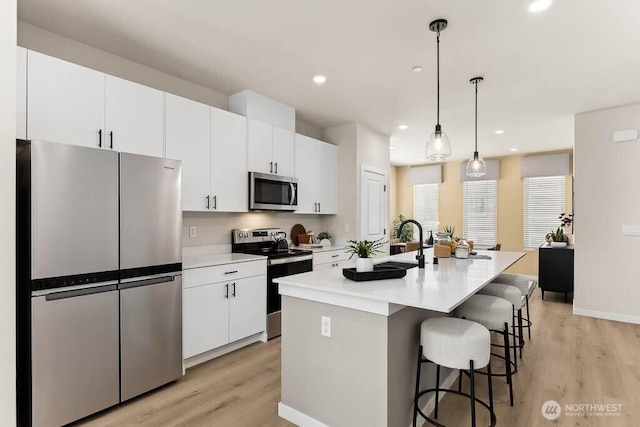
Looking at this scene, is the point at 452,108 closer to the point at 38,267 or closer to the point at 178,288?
the point at 178,288

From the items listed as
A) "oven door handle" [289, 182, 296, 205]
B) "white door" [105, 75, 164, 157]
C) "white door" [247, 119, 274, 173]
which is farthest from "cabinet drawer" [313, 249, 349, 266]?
"white door" [105, 75, 164, 157]

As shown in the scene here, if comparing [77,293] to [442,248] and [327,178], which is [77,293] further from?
[327,178]

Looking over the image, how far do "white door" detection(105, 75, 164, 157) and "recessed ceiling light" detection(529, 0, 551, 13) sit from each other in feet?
9.08

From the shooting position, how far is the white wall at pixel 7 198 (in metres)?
1.06

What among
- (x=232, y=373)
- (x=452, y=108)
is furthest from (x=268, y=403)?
(x=452, y=108)

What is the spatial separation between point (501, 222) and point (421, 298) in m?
6.57

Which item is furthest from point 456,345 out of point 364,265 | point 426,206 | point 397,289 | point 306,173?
point 426,206

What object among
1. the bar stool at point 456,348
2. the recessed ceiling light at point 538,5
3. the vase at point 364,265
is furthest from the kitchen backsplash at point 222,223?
the recessed ceiling light at point 538,5

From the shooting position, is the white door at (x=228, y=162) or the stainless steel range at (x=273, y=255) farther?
the stainless steel range at (x=273, y=255)

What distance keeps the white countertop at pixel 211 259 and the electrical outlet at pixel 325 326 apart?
4.43 feet

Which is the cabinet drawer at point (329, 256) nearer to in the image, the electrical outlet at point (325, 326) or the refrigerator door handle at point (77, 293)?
the electrical outlet at point (325, 326)

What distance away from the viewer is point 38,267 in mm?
1903

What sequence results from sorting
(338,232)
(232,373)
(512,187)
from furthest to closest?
(512,187) < (338,232) < (232,373)

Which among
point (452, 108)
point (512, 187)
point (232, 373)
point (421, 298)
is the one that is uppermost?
point (452, 108)
